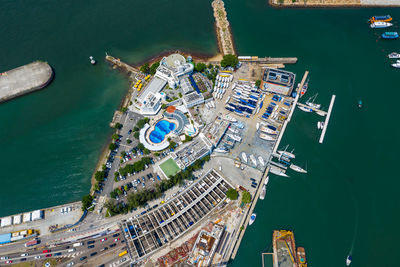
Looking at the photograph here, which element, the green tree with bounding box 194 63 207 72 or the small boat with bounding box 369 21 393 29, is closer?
the green tree with bounding box 194 63 207 72

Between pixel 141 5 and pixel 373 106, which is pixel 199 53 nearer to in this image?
pixel 141 5

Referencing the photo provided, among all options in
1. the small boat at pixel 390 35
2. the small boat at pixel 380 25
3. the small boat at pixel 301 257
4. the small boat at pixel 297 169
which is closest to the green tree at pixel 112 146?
the small boat at pixel 297 169

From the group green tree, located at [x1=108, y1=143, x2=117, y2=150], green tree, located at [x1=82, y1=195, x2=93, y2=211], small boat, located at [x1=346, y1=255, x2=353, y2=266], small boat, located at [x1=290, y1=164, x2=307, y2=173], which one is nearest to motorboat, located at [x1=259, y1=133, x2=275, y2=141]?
small boat, located at [x1=290, y1=164, x2=307, y2=173]

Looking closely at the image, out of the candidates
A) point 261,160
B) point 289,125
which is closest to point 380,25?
point 289,125

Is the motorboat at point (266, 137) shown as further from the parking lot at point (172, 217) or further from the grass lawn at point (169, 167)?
the grass lawn at point (169, 167)

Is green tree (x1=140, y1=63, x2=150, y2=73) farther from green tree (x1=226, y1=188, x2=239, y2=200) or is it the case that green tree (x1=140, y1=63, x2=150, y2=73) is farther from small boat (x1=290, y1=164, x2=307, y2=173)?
small boat (x1=290, y1=164, x2=307, y2=173)

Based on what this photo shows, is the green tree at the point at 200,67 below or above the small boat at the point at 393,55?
above
